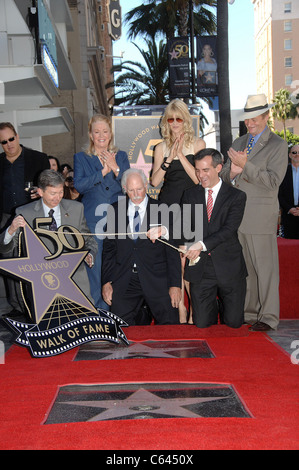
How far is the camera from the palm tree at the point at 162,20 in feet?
87.8

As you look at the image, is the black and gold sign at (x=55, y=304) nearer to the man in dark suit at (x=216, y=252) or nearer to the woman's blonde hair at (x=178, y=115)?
the man in dark suit at (x=216, y=252)

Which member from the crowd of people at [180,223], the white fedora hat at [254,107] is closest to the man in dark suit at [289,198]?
the crowd of people at [180,223]

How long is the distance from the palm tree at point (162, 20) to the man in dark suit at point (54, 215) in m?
22.4

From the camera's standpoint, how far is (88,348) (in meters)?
4.63

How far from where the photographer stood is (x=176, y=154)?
539cm

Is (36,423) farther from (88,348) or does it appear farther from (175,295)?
(175,295)

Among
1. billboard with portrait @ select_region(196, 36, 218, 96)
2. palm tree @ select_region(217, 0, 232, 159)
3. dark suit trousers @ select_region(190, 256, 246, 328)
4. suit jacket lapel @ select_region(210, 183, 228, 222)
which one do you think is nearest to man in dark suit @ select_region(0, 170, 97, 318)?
dark suit trousers @ select_region(190, 256, 246, 328)

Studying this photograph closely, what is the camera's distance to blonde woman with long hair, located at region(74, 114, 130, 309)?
5.43m

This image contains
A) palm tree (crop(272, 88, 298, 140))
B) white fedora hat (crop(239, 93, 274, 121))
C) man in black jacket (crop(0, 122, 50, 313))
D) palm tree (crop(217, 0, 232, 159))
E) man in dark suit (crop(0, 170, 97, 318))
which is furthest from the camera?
palm tree (crop(272, 88, 298, 140))

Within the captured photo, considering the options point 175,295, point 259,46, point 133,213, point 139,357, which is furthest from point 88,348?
point 259,46

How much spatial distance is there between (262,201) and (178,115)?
1.12 m

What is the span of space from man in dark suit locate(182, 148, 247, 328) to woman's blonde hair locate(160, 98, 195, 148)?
394mm

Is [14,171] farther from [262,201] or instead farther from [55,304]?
[262,201]

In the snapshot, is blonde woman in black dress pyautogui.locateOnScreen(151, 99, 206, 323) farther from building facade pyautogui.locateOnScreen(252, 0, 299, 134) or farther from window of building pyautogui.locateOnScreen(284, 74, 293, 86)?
window of building pyautogui.locateOnScreen(284, 74, 293, 86)
